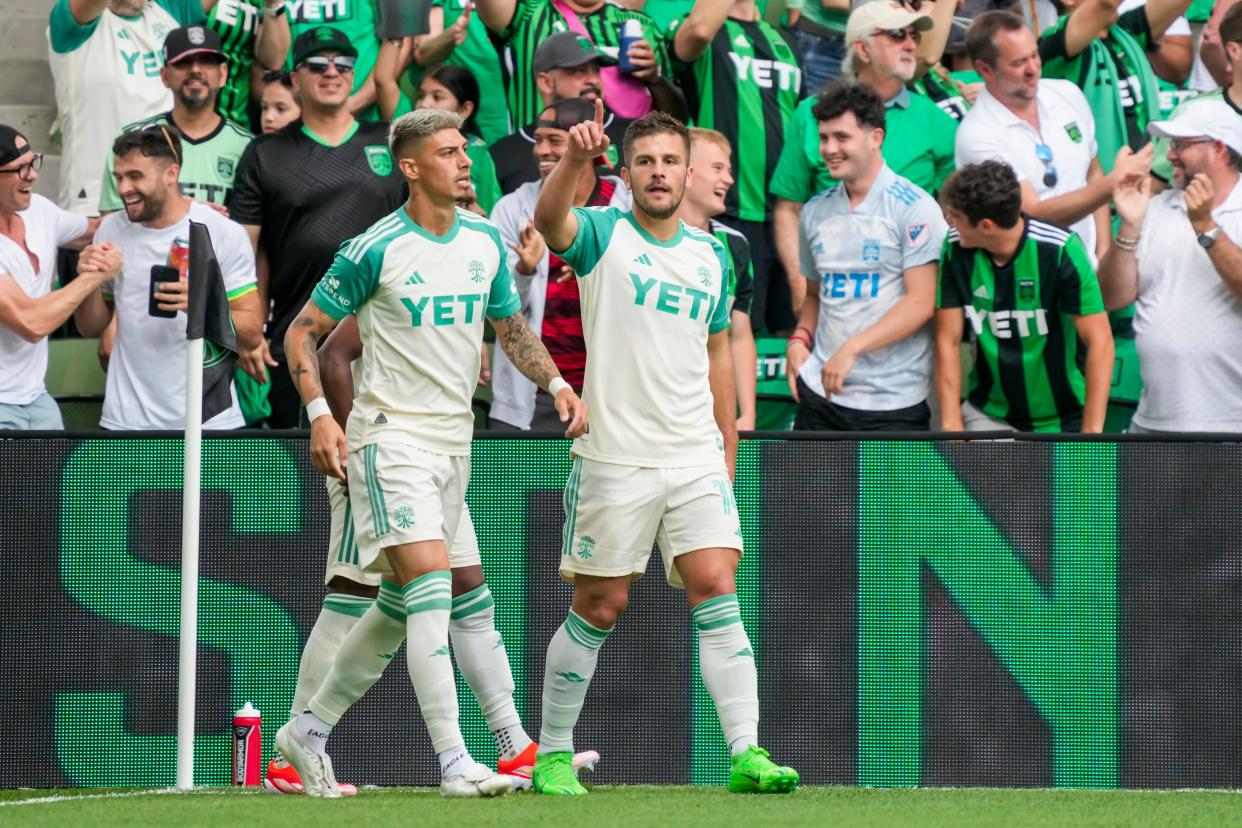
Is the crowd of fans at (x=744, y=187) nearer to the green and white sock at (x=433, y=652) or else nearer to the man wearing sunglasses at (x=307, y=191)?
the man wearing sunglasses at (x=307, y=191)

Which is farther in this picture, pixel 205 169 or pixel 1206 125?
pixel 205 169

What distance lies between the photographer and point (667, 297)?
252 inches

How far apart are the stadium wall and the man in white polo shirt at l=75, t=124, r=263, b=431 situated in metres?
0.88

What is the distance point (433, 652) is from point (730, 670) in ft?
3.25

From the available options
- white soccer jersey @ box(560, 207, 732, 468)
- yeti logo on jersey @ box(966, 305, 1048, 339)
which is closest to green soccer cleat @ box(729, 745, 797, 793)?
white soccer jersey @ box(560, 207, 732, 468)

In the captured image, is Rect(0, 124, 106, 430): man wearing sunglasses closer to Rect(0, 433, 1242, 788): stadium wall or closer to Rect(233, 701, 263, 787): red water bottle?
Rect(0, 433, 1242, 788): stadium wall

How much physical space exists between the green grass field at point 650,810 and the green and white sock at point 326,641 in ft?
1.36

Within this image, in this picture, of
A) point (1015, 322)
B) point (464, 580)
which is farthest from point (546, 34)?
point (464, 580)

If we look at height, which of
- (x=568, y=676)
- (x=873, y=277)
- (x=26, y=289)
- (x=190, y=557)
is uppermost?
(x=873, y=277)

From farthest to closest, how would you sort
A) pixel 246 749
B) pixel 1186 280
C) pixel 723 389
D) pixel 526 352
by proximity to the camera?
1. pixel 1186 280
2. pixel 246 749
3. pixel 723 389
4. pixel 526 352

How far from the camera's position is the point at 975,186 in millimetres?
8133

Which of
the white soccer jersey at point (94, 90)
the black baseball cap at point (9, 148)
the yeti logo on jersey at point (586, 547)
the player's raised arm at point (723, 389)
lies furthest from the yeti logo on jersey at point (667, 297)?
the white soccer jersey at point (94, 90)

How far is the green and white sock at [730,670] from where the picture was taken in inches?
245

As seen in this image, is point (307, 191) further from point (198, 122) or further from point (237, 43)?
point (237, 43)
